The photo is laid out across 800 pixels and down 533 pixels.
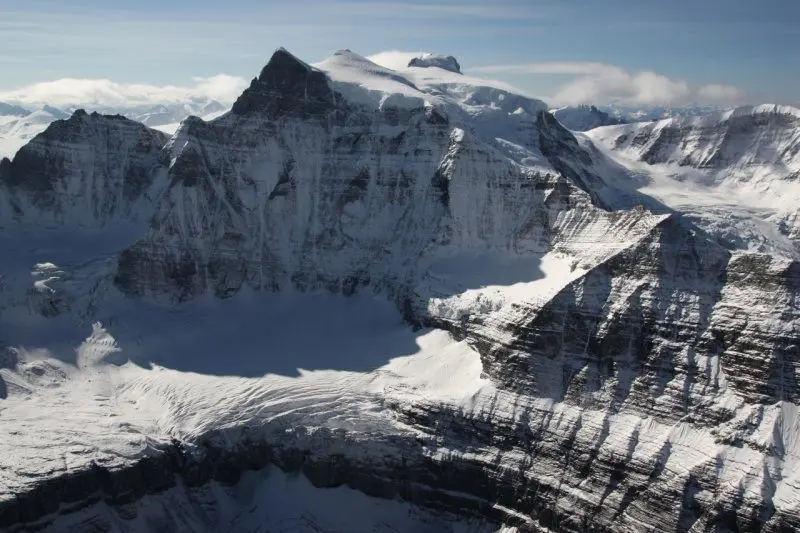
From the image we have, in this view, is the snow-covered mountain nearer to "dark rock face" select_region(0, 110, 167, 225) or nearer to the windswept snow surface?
the windswept snow surface

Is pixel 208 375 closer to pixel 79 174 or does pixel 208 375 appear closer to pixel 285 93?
pixel 79 174

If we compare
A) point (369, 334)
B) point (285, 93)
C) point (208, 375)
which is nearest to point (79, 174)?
point (285, 93)

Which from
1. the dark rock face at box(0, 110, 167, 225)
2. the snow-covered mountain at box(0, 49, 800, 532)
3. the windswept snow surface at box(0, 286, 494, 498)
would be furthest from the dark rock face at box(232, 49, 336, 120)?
the windswept snow surface at box(0, 286, 494, 498)

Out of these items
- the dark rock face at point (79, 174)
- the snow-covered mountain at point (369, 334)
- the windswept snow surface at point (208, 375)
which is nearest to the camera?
the snow-covered mountain at point (369, 334)

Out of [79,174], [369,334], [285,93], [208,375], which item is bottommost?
[208,375]

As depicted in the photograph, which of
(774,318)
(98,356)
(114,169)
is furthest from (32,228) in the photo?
(774,318)

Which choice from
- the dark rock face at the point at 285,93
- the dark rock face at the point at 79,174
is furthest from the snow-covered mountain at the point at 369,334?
the dark rock face at the point at 79,174

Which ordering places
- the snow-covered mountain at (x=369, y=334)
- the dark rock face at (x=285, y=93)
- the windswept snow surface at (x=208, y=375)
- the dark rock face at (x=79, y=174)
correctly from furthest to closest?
the dark rock face at (x=285, y=93) < the dark rock face at (x=79, y=174) < the windswept snow surface at (x=208, y=375) < the snow-covered mountain at (x=369, y=334)

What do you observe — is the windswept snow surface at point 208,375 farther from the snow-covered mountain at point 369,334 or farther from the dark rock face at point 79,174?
the dark rock face at point 79,174
